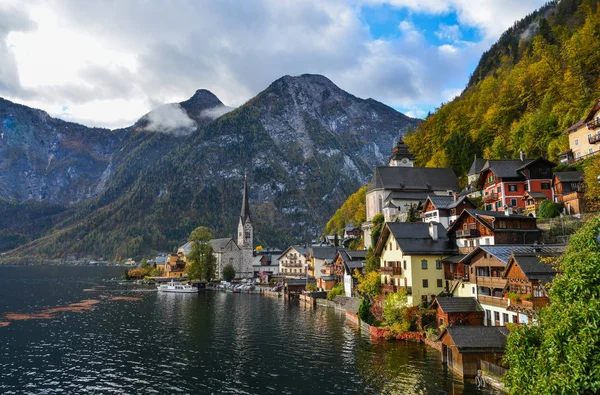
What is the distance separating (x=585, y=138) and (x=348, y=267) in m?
44.8

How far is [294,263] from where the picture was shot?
13388 centimetres

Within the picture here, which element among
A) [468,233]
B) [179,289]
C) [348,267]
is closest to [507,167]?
[468,233]

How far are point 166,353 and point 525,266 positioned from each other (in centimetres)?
3819

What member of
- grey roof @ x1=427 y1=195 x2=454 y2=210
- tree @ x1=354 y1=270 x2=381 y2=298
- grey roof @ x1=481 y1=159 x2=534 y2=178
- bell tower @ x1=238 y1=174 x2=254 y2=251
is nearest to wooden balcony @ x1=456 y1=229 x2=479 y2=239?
tree @ x1=354 y1=270 x2=381 y2=298

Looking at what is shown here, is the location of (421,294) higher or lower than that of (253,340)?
higher

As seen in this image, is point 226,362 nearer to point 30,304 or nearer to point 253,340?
point 253,340

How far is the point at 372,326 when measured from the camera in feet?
177

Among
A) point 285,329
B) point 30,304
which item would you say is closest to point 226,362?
point 285,329

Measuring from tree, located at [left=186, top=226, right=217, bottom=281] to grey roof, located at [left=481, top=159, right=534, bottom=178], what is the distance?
95179mm

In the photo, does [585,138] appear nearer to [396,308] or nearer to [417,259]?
[417,259]

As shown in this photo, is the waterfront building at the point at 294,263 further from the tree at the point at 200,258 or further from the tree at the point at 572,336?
the tree at the point at 572,336

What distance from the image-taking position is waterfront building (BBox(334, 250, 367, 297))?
80.9 meters

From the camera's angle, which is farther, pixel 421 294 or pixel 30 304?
pixel 30 304

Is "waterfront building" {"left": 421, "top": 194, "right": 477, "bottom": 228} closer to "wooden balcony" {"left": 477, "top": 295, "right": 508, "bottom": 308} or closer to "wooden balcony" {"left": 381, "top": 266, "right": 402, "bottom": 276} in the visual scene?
"wooden balcony" {"left": 381, "top": 266, "right": 402, "bottom": 276}
